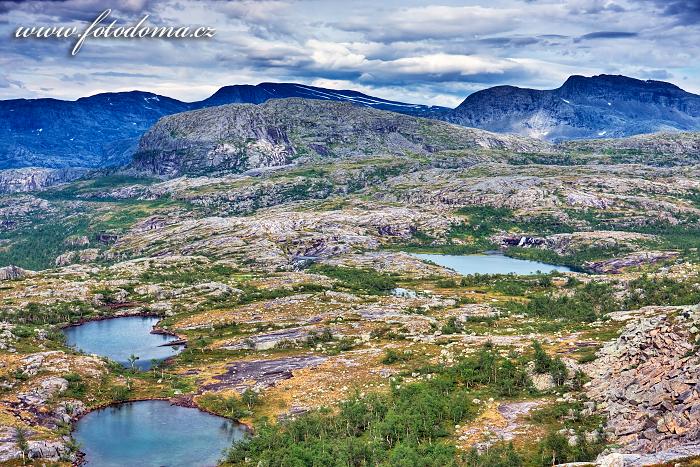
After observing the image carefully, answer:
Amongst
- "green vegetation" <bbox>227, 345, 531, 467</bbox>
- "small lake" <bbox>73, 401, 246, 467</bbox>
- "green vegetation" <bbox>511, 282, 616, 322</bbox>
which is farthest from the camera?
"green vegetation" <bbox>511, 282, 616, 322</bbox>

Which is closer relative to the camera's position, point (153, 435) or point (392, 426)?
point (392, 426)

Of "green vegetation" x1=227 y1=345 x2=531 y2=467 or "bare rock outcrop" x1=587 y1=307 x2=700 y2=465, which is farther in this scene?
"green vegetation" x1=227 y1=345 x2=531 y2=467

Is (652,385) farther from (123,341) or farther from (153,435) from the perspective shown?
(123,341)

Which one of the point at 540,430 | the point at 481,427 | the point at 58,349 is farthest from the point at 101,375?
the point at 540,430

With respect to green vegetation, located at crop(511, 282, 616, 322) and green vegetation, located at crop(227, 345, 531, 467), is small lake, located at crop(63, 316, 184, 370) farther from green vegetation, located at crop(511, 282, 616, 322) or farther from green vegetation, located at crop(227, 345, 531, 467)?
green vegetation, located at crop(511, 282, 616, 322)

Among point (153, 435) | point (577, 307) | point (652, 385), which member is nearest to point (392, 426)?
point (652, 385)

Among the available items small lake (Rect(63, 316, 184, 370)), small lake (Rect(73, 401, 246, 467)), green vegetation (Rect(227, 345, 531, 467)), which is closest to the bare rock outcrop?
green vegetation (Rect(227, 345, 531, 467))

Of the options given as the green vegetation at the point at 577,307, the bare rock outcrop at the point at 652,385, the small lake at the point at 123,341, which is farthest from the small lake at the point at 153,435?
the green vegetation at the point at 577,307

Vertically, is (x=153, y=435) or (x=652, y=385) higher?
(x=652, y=385)
